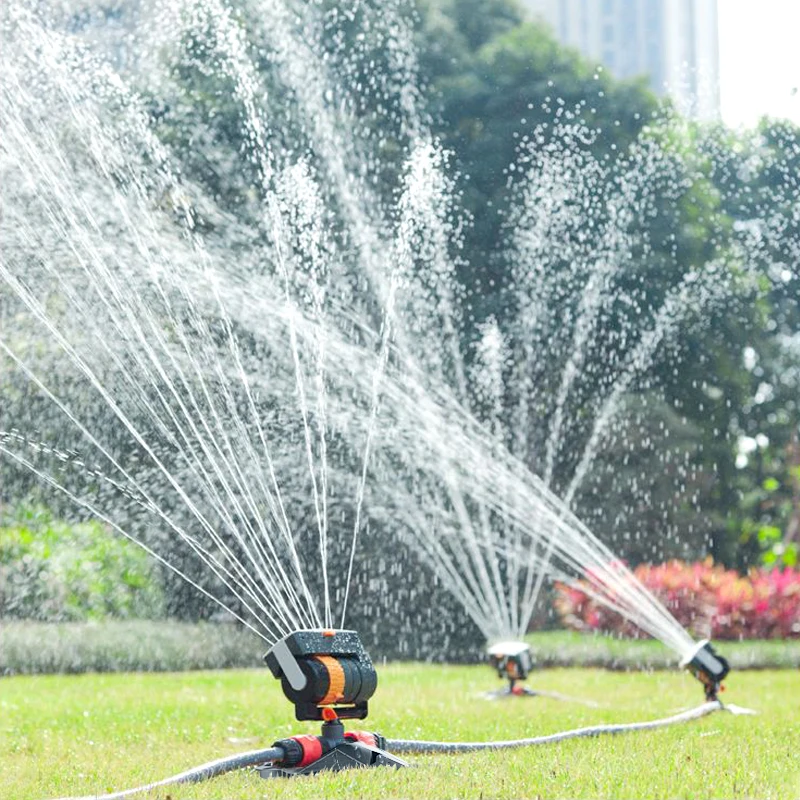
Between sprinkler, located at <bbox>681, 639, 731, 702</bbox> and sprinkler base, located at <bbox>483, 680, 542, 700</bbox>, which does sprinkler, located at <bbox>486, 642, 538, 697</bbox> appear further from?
sprinkler, located at <bbox>681, 639, 731, 702</bbox>

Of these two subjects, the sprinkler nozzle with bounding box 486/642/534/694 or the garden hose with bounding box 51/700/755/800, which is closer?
the garden hose with bounding box 51/700/755/800

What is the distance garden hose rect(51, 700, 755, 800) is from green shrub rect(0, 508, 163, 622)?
323 inches

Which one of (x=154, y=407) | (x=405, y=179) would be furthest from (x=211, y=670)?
(x=405, y=179)

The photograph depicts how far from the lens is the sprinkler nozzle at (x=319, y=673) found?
5.43 meters

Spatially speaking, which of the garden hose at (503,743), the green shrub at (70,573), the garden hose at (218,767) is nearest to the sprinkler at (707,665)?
the garden hose at (503,743)

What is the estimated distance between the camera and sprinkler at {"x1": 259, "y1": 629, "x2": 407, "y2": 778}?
544cm

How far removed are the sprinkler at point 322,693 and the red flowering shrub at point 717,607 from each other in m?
10.2

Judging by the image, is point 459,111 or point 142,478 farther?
point 459,111

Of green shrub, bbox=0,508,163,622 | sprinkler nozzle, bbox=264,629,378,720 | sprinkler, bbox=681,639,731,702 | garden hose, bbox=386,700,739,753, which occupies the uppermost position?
green shrub, bbox=0,508,163,622

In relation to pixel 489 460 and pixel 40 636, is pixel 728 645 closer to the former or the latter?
pixel 489 460

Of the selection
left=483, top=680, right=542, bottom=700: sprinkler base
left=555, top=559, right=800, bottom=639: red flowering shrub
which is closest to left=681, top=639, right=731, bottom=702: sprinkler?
left=483, top=680, right=542, bottom=700: sprinkler base

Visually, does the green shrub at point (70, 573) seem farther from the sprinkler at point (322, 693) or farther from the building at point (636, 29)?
the building at point (636, 29)

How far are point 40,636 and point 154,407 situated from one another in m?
2.47

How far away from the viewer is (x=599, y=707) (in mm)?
9734
